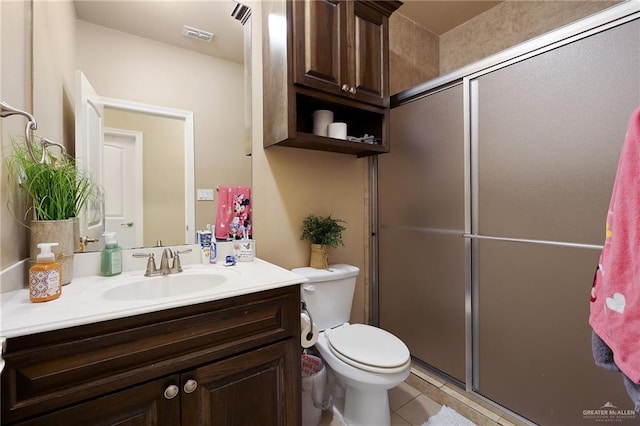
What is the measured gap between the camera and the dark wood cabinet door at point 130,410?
688 mm

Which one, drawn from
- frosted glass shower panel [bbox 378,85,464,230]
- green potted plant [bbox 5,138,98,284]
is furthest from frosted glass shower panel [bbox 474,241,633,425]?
green potted plant [bbox 5,138,98,284]

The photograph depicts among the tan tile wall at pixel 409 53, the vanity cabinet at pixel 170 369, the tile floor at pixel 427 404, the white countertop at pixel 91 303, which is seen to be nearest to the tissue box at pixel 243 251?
the white countertop at pixel 91 303

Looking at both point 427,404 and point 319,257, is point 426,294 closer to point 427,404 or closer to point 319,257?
point 427,404

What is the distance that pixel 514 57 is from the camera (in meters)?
1.34

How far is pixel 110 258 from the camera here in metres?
1.12

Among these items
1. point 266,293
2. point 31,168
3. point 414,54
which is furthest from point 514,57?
point 31,168

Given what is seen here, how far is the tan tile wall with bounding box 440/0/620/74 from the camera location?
5.55 ft

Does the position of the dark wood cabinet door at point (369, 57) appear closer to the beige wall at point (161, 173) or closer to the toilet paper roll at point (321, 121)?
the toilet paper roll at point (321, 121)

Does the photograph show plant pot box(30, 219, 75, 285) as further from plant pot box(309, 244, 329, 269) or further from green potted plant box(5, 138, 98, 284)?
plant pot box(309, 244, 329, 269)

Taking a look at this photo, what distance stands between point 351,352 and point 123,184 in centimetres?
127

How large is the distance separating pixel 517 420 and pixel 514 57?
68.4 inches

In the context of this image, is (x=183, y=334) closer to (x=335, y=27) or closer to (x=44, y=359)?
(x=44, y=359)

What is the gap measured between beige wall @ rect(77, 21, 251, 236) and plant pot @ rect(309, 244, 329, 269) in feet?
1.84

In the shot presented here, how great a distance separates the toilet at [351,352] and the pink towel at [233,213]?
403 millimetres
